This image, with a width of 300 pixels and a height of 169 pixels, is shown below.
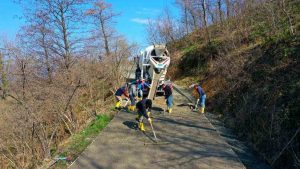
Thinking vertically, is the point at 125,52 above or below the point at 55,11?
below

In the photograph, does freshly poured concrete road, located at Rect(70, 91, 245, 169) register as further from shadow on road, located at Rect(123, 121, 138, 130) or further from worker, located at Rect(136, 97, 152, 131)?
worker, located at Rect(136, 97, 152, 131)

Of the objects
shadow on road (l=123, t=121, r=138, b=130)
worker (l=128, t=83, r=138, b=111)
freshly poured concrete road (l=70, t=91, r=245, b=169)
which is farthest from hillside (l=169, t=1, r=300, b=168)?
shadow on road (l=123, t=121, r=138, b=130)

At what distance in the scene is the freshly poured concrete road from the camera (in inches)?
340

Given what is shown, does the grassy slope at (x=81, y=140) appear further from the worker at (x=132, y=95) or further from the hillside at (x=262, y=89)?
the hillside at (x=262, y=89)

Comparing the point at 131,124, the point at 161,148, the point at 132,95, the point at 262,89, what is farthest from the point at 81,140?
the point at 262,89

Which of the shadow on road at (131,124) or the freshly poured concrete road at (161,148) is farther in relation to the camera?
the shadow on road at (131,124)

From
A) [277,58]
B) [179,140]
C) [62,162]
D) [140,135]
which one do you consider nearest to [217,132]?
[179,140]

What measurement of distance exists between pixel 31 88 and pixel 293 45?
11.5 metres

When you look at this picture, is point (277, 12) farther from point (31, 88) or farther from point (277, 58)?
point (31, 88)

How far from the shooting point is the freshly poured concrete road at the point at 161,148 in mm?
8625

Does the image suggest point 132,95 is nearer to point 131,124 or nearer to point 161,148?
point 131,124

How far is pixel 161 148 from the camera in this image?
9797 millimetres

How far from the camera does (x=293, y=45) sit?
1251 centimetres

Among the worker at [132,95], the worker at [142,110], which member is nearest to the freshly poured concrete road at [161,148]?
the worker at [142,110]
